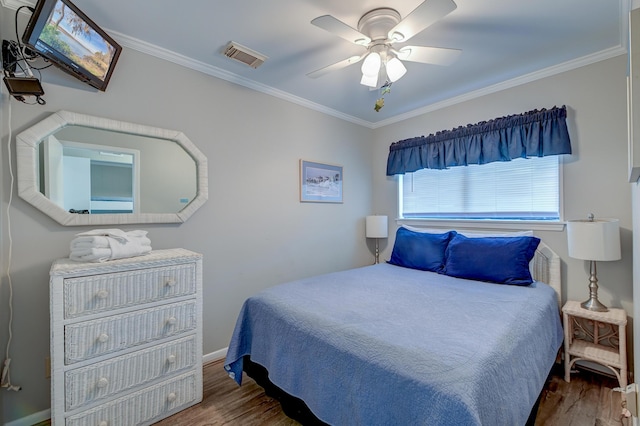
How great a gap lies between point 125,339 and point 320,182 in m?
2.28

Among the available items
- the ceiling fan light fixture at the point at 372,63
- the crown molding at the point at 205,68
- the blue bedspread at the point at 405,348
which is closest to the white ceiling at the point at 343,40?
the crown molding at the point at 205,68

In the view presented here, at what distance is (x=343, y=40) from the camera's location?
203 centimetres

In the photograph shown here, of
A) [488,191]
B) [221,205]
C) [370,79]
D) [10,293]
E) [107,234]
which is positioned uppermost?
[370,79]

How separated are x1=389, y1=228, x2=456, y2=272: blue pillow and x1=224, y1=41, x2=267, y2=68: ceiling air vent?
86.7 inches

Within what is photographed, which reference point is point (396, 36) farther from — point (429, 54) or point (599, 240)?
point (599, 240)

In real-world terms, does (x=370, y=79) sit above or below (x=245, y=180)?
above

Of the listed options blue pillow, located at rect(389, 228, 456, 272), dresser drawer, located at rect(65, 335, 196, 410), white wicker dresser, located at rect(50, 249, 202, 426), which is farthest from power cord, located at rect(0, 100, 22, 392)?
blue pillow, located at rect(389, 228, 456, 272)

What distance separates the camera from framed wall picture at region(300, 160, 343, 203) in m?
3.10

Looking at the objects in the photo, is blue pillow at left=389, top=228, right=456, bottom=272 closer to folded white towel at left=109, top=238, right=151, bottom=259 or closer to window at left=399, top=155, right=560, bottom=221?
window at left=399, top=155, right=560, bottom=221

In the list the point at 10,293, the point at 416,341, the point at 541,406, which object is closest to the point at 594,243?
the point at 541,406

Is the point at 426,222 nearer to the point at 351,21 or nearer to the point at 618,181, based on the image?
the point at 618,181

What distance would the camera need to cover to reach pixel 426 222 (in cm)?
331

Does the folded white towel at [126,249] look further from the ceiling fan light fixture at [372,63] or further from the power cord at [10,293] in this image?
the ceiling fan light fixture at [372,63]

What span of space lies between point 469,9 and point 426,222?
2118 millimetres
